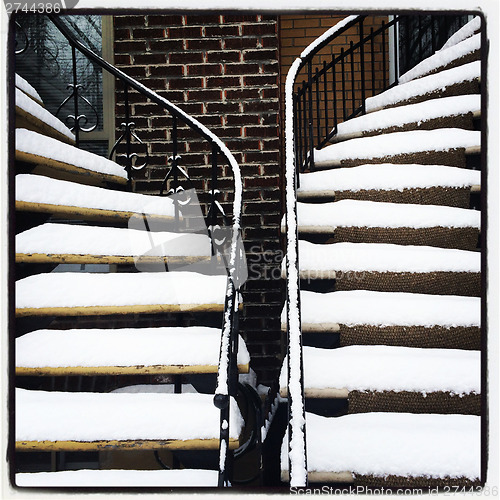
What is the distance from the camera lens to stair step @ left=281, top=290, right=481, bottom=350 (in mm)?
1633

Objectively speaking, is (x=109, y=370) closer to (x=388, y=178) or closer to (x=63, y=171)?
(x=63, y=171)

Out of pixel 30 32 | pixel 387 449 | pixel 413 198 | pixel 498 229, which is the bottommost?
pixel 387 449

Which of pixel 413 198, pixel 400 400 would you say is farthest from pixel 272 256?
pixel 400 400

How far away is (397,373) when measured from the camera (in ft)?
4.87

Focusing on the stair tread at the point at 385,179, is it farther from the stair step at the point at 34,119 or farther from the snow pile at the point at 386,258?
the stair step at the point at 34,119

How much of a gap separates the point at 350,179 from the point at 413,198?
15.0 inches

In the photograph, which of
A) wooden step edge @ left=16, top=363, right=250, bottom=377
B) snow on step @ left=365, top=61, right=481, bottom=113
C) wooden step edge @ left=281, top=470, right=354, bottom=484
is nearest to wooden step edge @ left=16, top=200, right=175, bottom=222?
wooden step edge @ left=16, top=363, right=250, bottom=377

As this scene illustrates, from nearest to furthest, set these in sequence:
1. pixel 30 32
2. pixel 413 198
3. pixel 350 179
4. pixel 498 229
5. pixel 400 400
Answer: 1. pixel 498 229
2. pixel 400 400
3. pixel 413 198
4. pixel 350 179
5. pixel 30 32

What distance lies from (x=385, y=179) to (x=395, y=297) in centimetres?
78

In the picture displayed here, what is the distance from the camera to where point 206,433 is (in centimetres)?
134

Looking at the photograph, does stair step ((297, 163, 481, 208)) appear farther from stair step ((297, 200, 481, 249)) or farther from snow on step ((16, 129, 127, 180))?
snow on step ((16, 129, 127, 180))

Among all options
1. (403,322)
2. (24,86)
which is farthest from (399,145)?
(24,86)

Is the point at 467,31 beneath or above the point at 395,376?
above

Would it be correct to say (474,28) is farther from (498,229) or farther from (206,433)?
(206,433)
